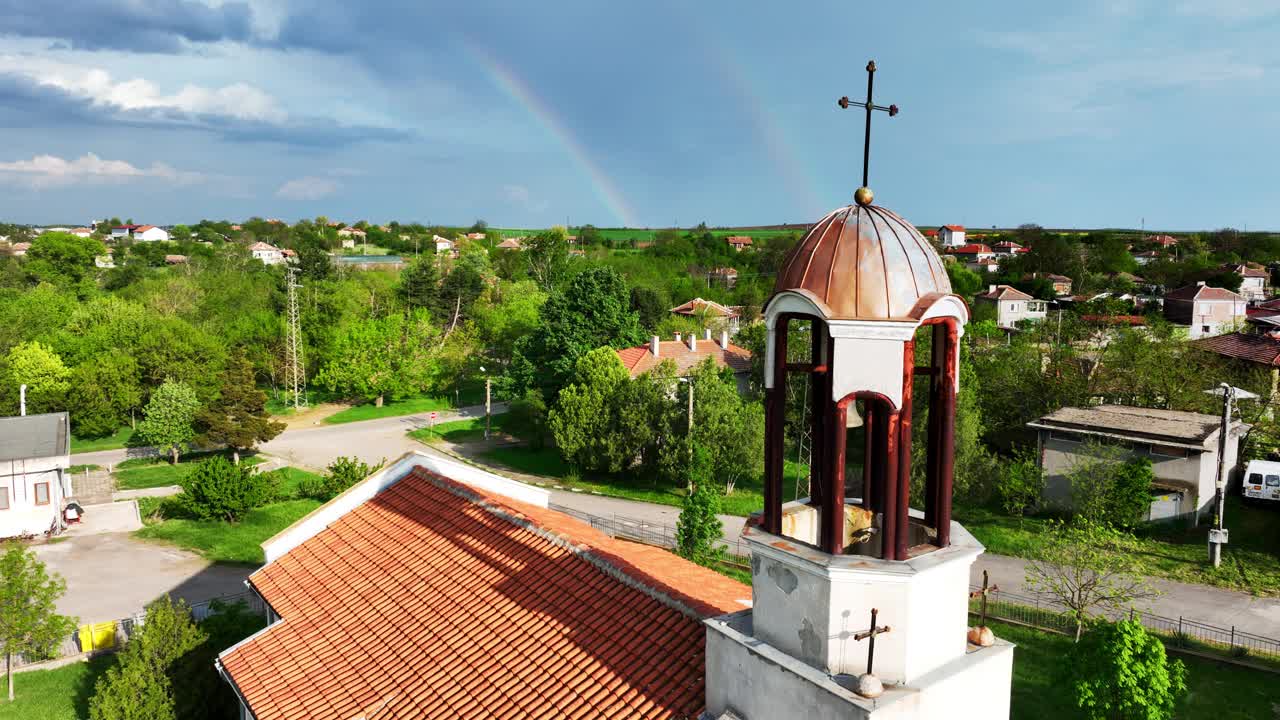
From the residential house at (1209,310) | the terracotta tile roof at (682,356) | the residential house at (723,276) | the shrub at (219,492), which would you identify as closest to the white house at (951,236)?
the residential house at (723,276)

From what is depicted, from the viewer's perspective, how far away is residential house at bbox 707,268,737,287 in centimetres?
12850

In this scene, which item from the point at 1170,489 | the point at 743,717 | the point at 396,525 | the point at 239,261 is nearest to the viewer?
the point at 743,717

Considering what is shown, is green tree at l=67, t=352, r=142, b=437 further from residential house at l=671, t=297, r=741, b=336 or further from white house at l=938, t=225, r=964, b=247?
white house at l=938, t=225, r=964, b=247

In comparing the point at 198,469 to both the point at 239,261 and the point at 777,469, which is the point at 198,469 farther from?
the point at 239,261

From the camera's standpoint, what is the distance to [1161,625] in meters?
24.1

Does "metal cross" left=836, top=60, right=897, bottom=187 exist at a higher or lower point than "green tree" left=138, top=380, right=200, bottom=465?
higher

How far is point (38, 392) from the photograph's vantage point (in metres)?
48.8

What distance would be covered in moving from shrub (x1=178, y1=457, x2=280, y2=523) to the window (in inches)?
1496

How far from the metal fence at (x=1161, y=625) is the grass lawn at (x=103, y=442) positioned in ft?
163

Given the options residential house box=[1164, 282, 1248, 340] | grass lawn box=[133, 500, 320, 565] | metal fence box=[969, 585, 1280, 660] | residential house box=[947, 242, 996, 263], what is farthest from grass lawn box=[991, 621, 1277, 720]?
residential house box=[947, 242, 996, 263]

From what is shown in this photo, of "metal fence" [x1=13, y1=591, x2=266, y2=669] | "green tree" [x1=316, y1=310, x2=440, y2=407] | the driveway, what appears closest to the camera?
"metal fence" [x1=13, y1=591, x2=266, y2=669]

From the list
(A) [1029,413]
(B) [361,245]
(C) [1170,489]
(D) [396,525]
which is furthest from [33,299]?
(B) [361,245]

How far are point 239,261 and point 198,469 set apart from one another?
77471 millimetres

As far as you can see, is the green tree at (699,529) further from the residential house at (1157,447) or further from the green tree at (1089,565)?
the residential house at (1157,447)
